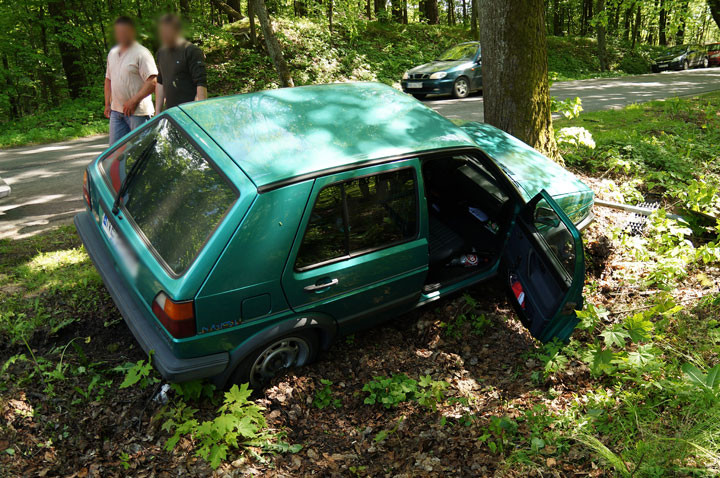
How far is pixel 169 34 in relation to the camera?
555cm

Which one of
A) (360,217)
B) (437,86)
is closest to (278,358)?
(360,217)

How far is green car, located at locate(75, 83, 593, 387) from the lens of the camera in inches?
116

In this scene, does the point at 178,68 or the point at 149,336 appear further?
the point at 178,68

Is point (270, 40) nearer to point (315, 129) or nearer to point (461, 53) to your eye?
point (461, 53)

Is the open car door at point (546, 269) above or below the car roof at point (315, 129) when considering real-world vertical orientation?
below

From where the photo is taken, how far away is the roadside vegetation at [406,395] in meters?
2.85

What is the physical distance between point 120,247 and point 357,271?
1.64 metres

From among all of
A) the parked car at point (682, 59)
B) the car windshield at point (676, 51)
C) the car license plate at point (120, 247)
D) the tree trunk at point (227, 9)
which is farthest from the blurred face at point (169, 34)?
the car windshield at point (676, 51)

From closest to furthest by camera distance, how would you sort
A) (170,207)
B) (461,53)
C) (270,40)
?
(170,207), (270,40), (461,53)

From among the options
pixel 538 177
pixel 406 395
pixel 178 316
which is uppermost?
pixel 538 177

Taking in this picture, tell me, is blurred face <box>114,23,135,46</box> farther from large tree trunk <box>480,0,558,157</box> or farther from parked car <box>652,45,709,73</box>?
parked car <box>652,45,709,73</box>

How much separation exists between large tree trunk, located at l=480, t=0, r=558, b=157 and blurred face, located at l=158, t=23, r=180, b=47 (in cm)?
373

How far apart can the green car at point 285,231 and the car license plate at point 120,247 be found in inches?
0.6

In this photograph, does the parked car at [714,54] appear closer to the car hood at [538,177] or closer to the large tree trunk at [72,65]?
the car hood at [538,177]
